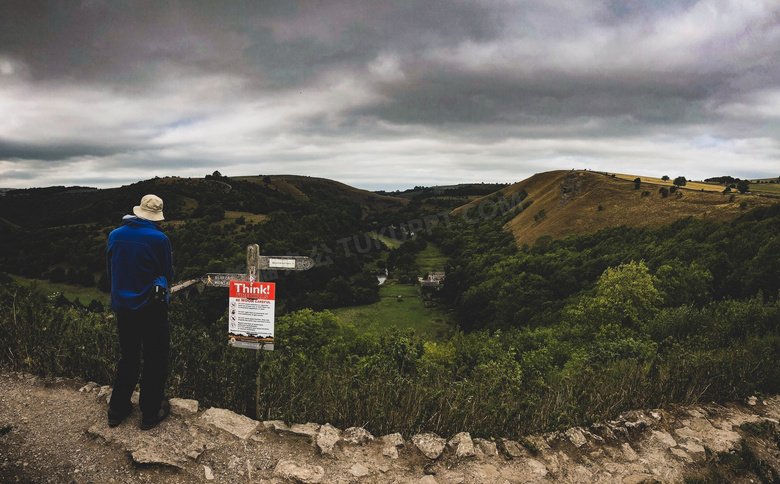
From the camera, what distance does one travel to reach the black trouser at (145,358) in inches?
147

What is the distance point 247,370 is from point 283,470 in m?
1.49

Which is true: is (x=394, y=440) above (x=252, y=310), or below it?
below

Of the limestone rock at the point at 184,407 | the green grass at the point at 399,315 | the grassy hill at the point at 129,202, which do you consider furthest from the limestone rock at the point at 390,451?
the grassy hill at the point at 129,202

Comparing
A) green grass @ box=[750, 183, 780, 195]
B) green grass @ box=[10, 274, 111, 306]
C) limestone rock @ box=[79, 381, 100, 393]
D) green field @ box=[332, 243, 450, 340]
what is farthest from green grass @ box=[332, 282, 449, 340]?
limestone rock @ box=[79, 381, 100, 393]

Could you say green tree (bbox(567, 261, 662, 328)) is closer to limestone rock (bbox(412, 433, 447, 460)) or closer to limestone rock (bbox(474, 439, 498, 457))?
limestone rock (bbox(474, 439, 498, 457))

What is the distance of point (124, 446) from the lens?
3.58 meters

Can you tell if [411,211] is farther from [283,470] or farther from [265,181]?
[283,470]

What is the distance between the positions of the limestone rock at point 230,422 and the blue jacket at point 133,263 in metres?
1.56

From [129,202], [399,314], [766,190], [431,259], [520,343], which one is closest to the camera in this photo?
[520,343]

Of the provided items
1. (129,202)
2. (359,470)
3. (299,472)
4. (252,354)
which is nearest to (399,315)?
(252,354)

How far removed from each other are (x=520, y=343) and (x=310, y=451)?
1840 cm

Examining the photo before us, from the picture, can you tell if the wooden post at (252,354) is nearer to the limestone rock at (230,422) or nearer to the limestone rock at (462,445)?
the limestone rock at (230,422)

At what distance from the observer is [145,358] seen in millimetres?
3789

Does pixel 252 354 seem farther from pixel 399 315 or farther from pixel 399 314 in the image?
pixel 399 314
